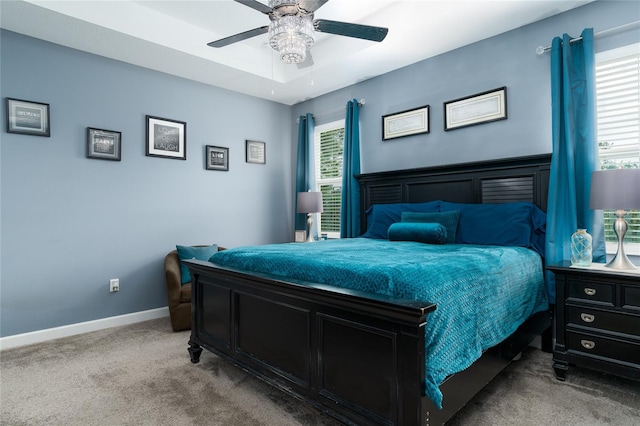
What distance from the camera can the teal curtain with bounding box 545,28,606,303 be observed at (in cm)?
258

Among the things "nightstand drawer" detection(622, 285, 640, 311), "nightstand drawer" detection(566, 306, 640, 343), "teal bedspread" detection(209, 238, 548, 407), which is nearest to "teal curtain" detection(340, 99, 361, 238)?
"teal bedspread" detection(209, 238, 548, 407)

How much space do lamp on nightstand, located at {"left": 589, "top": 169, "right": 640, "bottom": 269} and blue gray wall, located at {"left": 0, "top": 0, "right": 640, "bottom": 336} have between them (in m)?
0.79

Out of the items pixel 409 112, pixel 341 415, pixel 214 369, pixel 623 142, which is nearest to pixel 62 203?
pixel 214 369

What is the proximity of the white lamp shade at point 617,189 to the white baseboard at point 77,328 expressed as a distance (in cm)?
405

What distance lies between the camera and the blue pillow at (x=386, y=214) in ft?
11.3

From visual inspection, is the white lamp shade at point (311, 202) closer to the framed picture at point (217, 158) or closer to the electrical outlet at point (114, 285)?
the framed picture at point (217, 158)

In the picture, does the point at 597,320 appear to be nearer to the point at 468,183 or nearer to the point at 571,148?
the point at 571,148

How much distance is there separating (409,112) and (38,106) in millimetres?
3578

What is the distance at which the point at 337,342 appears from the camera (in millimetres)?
1610

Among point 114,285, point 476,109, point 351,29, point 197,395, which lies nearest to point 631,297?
point 476,109

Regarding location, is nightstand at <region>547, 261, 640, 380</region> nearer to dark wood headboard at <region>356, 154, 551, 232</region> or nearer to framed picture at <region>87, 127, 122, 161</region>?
dark wood headboard at <region>356, 154, 551, 232</region>

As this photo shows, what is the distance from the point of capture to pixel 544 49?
290 cm

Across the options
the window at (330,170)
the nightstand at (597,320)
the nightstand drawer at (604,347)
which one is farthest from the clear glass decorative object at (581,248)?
the window at (330,170)

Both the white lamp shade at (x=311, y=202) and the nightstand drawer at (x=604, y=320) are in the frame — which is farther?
the white lamp shade at (x=311, y=202)
